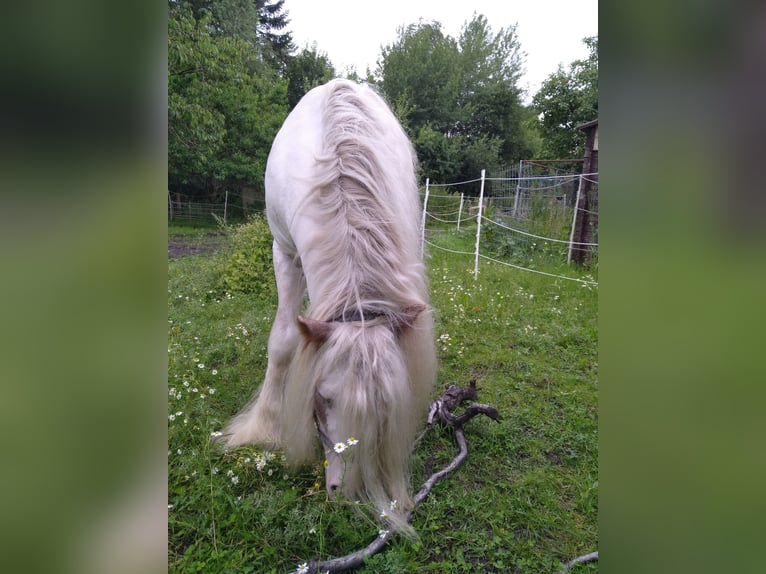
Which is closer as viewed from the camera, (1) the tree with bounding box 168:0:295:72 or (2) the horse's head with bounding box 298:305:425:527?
(2) the horse's head with bounding box 298:305:425:527

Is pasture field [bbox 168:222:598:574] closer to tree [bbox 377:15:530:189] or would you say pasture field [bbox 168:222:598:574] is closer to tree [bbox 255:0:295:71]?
tree [bbox 377:15:530:189]

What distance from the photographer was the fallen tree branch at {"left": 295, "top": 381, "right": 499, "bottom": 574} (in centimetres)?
160

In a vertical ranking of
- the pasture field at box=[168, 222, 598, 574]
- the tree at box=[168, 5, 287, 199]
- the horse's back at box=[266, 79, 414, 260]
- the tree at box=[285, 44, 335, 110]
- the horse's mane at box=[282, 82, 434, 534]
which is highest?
the tree at box=[285, 44, 335, 110]

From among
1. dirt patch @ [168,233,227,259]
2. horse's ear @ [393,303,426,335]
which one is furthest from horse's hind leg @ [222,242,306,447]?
dirt patch @ [168,233,227,259]

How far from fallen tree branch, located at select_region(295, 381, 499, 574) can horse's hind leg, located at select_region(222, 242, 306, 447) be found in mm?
1060

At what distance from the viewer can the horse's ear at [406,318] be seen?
5.82ft

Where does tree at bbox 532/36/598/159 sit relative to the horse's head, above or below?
above

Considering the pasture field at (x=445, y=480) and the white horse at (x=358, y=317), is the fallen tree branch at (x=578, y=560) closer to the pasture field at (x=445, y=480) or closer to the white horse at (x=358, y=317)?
the pasture field at (x=445, y=480)

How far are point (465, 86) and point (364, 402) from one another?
28584mm

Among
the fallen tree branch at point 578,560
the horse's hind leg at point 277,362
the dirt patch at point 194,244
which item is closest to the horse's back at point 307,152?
the horse's hind leg at point 277,362

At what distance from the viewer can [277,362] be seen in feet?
9.02
